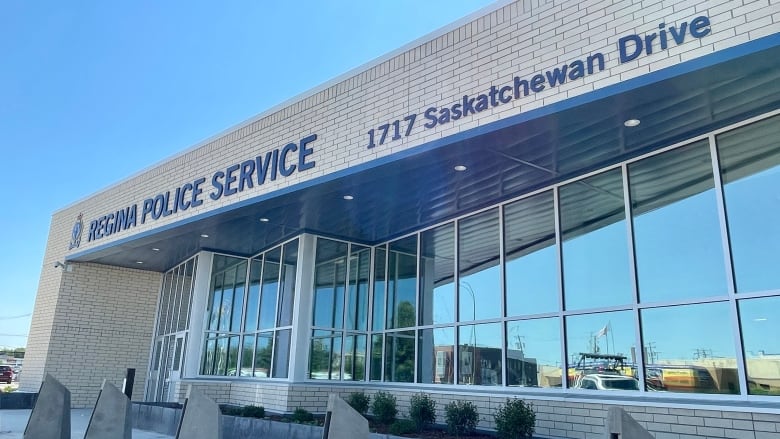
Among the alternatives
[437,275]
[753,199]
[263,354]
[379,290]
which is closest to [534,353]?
[437,275]

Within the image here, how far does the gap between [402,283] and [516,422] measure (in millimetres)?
4902

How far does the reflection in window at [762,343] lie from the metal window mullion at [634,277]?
1.28 metres

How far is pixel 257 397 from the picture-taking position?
41.8 feet

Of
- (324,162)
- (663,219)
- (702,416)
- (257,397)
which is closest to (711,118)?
(663,219)

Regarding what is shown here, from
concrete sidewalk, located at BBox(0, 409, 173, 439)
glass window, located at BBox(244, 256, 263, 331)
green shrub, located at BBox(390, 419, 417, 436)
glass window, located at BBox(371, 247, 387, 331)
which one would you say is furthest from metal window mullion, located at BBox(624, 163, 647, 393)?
glass window, located at BBox(244, 256, 263, 331)

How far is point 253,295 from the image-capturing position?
1481 centimetres

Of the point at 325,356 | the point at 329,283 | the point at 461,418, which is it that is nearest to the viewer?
the point at 461,418

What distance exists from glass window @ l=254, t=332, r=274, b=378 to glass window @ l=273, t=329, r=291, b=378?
0.24 meters

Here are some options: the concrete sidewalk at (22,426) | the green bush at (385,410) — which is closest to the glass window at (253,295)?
the concrete sidewalk at (22,426)

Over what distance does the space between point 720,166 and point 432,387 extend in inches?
235

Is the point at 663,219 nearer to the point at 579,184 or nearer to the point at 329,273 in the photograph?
the point at 579,184

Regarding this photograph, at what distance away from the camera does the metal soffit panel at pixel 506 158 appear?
6.43 meters

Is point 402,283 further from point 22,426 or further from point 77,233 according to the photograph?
point 77,233

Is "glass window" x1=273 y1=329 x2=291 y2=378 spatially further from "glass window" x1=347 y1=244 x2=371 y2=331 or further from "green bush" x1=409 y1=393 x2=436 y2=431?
"green bush" x1=409 y1=393 x2=436 y2=431
